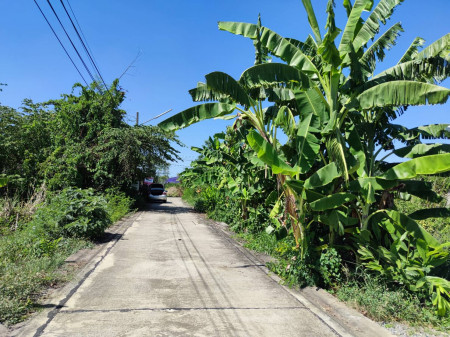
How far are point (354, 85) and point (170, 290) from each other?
17.1 ft

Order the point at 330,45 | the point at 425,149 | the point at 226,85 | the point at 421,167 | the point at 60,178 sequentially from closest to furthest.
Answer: the point at 421,167
the point at 330,45
the point at 425,149
the point at 226,85
the point at 60,178

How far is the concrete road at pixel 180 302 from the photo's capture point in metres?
4.46

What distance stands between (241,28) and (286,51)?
125cm

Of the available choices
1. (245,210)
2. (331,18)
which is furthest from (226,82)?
(245,210)

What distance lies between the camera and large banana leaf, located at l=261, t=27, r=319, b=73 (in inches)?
260

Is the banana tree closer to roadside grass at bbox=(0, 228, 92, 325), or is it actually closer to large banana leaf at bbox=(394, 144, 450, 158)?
large banana leaf at bbox=(394, 144, 450, 158)

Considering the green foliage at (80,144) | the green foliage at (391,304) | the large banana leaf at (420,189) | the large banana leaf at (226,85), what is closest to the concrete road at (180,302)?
the green foliage at (391,304)

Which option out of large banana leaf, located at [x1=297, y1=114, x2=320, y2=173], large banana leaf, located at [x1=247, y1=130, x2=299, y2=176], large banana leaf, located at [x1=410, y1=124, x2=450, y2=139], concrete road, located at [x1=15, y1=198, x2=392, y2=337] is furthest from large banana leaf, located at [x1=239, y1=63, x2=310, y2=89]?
concrete road, located at [x1=15, y1=198, x2=392, y2=337]

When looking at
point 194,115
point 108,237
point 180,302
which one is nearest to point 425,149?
point 194,115

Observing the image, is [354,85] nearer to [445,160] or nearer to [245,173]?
[445,160]

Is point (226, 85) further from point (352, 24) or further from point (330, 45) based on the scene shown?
point (352, 24)

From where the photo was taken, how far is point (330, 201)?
5.57 meters

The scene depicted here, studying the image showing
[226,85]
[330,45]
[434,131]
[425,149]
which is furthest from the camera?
[226,85]

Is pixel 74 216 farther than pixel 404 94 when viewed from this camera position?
Yes
